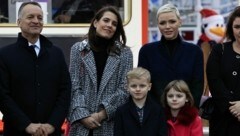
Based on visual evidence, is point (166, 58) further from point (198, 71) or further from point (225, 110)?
point (225, 110)

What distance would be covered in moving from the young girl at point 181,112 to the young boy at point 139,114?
114 mm

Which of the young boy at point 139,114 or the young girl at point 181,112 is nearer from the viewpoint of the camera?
the young boy at point 139,114

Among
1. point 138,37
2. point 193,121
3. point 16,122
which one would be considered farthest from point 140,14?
point 16,122

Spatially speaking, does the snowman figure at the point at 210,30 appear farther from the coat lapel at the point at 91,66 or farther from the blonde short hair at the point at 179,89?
the coat lapel at the point at 91,66

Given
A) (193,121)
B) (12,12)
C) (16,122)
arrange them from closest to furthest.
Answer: (16,122) → (193,121) → (12,12)

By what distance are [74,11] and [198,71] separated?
4.60 feet

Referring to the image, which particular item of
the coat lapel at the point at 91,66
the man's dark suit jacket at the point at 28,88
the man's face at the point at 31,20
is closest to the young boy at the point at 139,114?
the coat lapel at the point at 91,66

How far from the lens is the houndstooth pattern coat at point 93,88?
13.0 feet

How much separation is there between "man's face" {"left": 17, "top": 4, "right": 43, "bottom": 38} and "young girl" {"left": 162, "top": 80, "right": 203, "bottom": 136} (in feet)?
2.98

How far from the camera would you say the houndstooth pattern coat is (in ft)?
13.0

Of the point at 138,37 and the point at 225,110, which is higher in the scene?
the point at 138,37

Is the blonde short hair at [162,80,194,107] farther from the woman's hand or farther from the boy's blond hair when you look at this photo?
the woman's hand

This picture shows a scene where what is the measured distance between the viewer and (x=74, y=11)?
503 cm

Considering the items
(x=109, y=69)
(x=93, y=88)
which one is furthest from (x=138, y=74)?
(x=93, y=88)
